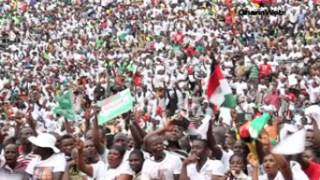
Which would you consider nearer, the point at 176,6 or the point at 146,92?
the point at 146,92

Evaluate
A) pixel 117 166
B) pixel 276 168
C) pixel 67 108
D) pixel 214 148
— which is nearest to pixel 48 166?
pixel 117 166

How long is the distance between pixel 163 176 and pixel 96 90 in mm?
13172

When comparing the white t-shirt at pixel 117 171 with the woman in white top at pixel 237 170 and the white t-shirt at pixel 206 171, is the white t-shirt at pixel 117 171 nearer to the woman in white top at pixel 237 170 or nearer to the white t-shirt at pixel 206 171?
the white t-shirt at pixel 206 171

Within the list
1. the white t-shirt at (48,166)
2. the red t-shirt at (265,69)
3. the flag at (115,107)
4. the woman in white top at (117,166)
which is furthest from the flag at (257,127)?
the red t-shirt at (265,69)

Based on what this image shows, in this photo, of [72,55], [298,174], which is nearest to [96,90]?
[72,55]

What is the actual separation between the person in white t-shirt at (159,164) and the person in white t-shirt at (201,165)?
0.34 ft

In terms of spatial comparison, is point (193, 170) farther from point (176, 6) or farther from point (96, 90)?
point (176, 6)

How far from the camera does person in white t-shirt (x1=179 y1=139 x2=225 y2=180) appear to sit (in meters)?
7.68

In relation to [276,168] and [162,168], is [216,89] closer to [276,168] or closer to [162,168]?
[162,168]

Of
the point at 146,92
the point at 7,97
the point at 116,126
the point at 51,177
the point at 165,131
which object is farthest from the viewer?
the point at 7,97

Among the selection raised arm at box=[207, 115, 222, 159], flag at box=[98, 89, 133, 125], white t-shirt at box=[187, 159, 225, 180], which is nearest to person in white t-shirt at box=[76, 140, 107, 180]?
white t-shirt at box=[187, 159, 225, 180]

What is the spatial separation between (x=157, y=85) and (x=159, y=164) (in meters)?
12.8

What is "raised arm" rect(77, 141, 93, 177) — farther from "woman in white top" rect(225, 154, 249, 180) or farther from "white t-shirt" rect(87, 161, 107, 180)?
"woman in white top" rect(225, 154, 249, 180)

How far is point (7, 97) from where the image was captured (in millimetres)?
21094
